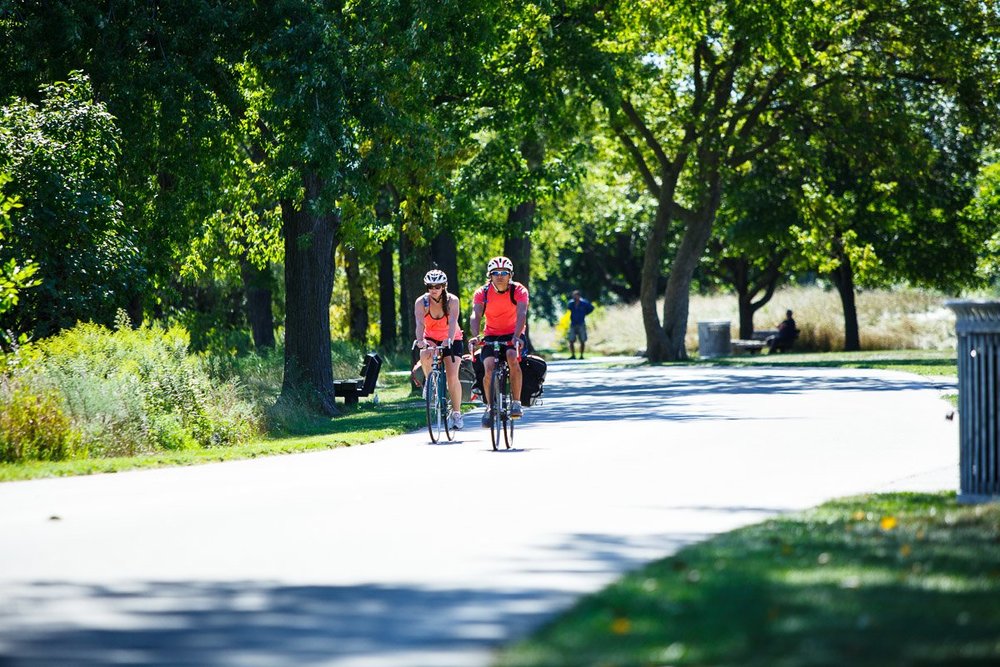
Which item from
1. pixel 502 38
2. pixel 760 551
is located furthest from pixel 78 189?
pixel 760 551

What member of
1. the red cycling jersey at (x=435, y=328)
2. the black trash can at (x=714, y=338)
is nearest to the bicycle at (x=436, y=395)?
the red cycling jersey at (x=435, y=328)

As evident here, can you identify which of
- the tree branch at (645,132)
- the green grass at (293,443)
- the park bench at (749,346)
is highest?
the tree branch at (645,132)

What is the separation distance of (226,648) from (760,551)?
11.1ft

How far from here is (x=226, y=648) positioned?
649 centimetres

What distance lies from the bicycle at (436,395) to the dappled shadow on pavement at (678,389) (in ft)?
7.86

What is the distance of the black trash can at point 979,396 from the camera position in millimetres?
10844

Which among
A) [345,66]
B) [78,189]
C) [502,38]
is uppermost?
[502,38]

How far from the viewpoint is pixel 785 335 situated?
51250 millimetres

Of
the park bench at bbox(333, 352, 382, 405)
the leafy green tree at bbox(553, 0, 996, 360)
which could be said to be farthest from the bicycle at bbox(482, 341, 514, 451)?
the leafy green tree at bbox(553, 0, 996, 360)

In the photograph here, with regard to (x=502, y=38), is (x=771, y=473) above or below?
below

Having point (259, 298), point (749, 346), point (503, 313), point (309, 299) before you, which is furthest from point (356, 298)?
point (503, 313)

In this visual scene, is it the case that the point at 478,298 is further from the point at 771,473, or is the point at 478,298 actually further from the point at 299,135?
the point at 299,135

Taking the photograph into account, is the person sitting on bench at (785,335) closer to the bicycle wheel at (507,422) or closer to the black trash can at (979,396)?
the bicycle wheel at (507,422)

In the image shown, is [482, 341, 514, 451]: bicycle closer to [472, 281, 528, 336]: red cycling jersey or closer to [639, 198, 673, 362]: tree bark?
[472, 281, 528, 336]: red cycling jersey
